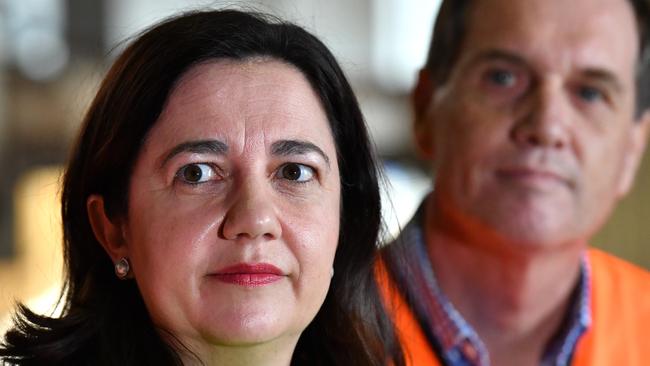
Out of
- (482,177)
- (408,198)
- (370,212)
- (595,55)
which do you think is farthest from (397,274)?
(408,198)

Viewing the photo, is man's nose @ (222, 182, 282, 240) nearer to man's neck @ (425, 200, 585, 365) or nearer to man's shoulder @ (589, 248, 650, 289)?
man's neck @ (425, 200, 585, 365)

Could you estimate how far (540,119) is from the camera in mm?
1861

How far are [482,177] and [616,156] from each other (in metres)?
0.23

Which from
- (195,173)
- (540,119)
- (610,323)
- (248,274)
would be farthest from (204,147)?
(610,323)

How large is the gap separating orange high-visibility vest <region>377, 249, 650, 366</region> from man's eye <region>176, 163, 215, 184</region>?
613 mm

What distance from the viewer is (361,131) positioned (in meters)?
1.39

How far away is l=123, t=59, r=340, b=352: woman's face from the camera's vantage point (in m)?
1.20

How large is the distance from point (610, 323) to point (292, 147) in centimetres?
96

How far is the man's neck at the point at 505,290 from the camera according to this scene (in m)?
1.94

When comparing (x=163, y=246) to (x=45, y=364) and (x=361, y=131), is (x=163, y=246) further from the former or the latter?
(x=361, y=131)

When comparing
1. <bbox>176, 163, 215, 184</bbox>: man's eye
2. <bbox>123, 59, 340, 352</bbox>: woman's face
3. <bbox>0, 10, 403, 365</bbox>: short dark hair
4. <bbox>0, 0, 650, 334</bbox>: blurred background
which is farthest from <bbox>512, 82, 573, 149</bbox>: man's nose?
<bbox>0, 0, 650, 334</bbox>: blurred background

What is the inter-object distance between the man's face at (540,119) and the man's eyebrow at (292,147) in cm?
69

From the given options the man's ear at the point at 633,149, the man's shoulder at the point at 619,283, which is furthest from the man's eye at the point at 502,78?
the man's shoulder at the point at 619,283

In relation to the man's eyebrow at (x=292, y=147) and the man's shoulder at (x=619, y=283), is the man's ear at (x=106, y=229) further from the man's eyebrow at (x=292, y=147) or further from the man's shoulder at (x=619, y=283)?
the man's shoulder at (x=619, y=283)
